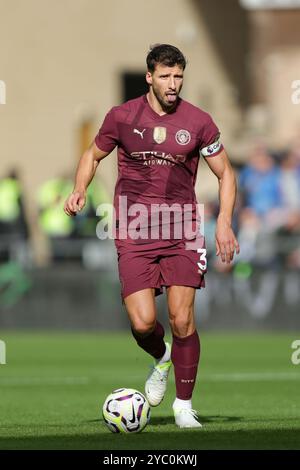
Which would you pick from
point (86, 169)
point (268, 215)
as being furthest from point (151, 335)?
point (268, 215)

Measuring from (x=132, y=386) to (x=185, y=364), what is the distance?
339 centimetres

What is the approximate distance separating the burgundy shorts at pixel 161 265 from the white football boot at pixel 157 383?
2.23 ft

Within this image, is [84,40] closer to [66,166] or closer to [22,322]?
[66,166]

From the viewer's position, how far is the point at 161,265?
9.84 m

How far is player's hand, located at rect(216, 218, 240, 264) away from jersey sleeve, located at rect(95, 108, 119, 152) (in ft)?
3.15

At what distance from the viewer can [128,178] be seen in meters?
9.85

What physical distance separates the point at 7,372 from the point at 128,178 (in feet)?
18.8

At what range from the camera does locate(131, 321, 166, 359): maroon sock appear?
9.98 meters

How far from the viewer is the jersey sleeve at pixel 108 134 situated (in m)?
9.80

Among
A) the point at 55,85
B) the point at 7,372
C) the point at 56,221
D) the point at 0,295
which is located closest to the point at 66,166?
the point at 55,85

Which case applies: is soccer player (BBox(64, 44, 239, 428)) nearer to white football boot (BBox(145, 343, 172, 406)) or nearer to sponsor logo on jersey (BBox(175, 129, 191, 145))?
sponsor logo on jersey (BBox(175, 129, 191, 145))

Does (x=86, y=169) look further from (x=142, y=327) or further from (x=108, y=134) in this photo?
(x=142, y=327)

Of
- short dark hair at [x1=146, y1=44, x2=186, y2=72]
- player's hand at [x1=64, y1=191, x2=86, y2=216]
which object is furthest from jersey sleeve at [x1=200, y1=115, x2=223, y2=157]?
player's hand at [x1=64, y1=191, x2=86, y2=216]

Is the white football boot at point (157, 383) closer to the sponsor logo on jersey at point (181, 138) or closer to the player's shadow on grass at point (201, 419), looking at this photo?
the player's shadow on grass at point (201, 419)
